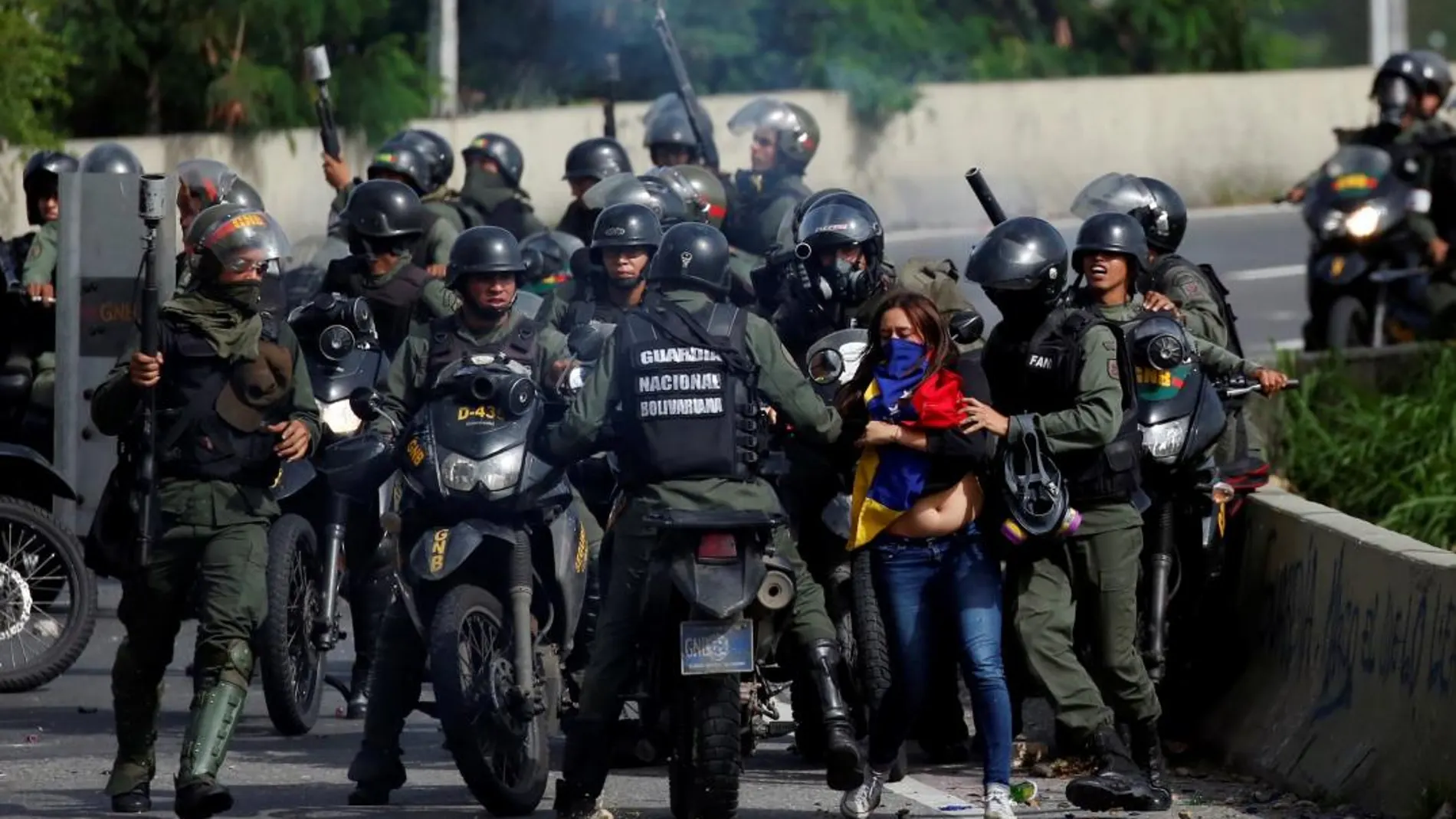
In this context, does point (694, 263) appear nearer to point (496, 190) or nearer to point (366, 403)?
point (366, 403)

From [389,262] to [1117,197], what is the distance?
106 inches

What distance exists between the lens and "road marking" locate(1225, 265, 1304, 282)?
2333cm

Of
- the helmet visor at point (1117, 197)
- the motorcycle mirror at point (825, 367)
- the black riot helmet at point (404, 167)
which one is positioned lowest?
the motorcycle mirror at point (825, 367)

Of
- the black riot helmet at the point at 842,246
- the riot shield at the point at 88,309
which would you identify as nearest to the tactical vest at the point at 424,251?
the riot shield at the point at 88,309

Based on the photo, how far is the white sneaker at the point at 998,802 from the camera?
7.66 meters

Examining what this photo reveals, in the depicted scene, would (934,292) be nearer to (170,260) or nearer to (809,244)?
(809,244)

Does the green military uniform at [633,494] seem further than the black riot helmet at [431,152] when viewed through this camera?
No

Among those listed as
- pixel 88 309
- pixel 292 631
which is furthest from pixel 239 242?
pixel 88 309

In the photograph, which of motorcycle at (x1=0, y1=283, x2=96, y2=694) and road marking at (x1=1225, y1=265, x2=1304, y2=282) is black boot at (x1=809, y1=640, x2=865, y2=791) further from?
road marking at (x1=1225, y1=265, x2=1304, y2=282)

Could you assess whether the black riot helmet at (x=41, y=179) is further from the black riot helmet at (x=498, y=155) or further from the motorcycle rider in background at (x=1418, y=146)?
the motorcycle rider in background at (x=1418, y=146)

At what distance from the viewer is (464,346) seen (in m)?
8.88

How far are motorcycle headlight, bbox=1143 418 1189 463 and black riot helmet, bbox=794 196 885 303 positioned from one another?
1.04 meters

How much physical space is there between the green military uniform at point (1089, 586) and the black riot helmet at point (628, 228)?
4.41 feet

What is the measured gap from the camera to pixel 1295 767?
340 inches
